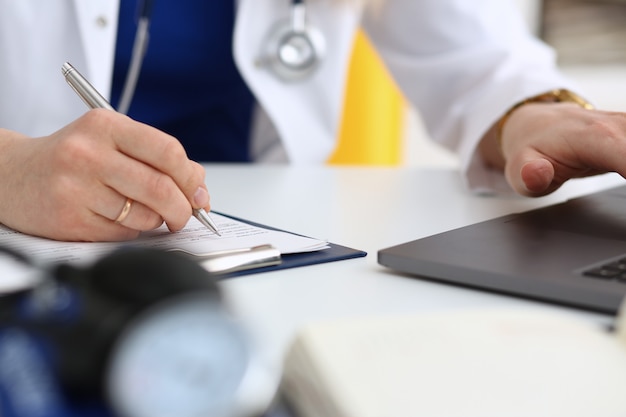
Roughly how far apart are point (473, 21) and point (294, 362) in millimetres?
920

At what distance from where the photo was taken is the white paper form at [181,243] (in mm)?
479

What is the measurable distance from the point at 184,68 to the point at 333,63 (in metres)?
0.24

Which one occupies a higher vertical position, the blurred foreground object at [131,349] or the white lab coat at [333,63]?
the white lab coat at [333,63]

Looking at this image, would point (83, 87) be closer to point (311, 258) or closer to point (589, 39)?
point (311, 258)

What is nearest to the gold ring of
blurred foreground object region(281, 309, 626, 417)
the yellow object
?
blurred foreground object region(281, 309, 626, 417)

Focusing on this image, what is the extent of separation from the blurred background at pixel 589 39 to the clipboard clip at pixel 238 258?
183 cm

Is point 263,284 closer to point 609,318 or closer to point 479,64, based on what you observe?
point 609,318

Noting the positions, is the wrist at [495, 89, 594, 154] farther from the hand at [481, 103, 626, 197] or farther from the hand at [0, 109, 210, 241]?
the hand at [0, 109, 210, 241]

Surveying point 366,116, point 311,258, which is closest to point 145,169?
point 311,258

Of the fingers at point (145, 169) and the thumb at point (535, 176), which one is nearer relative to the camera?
the fingers at point (145, 169)

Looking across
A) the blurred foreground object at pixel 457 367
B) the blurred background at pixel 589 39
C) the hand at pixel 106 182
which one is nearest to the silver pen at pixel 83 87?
the hand at pixel 106 182

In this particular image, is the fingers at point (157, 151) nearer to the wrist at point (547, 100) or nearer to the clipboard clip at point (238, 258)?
the clipboard clip at point (238, 258)

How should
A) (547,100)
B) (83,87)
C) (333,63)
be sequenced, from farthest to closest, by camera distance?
(333,63), (547,100), (83,87)

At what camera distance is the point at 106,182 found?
50 centimetres
